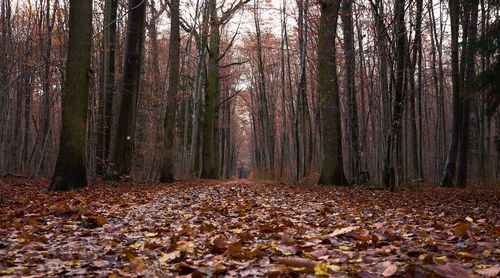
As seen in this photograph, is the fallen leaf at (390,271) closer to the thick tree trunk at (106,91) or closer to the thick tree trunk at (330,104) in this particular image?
the thick tree trunk at (330,104)

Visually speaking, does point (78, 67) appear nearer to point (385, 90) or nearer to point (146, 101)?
point (385, 90)

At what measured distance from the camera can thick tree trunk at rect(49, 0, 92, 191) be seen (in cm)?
733

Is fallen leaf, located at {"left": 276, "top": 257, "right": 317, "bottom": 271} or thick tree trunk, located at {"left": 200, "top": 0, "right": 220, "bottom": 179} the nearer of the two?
fallen leaf, located at {"left": 276, "top": 257, "right": 317, "bottom": 271}

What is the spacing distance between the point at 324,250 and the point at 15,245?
8.05 ft

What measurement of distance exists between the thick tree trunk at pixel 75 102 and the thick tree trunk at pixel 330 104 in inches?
289

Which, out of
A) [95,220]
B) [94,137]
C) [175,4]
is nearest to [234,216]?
[95,220]

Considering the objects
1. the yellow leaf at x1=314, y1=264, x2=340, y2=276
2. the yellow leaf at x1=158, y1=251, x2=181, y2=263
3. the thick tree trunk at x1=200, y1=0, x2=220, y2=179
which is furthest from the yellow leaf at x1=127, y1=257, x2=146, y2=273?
the thick tree trunk at x1=200, y1=0, x2=220, y2=179

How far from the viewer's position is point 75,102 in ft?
24.6

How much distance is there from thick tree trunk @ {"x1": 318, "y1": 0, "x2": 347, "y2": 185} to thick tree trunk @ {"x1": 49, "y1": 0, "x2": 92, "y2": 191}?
7346mm

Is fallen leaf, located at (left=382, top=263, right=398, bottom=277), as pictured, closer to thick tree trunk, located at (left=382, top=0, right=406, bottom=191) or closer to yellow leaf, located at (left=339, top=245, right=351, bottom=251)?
yellow leaf, located at (left=339, top=245, right=351, bottom=251)

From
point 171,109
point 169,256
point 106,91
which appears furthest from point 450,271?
point 106,91

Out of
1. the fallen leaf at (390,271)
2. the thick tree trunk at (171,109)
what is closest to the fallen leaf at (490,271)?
the fallen leaf at (390,271)

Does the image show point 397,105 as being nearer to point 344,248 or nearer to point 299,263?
point 344,248

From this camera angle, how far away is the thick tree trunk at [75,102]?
7.33m
